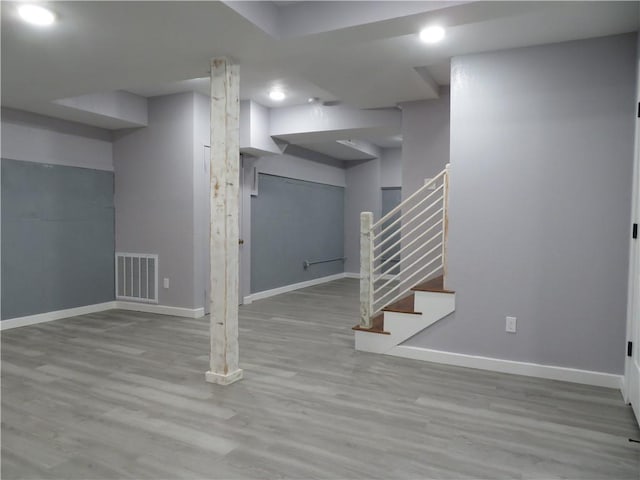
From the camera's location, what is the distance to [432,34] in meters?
2.97

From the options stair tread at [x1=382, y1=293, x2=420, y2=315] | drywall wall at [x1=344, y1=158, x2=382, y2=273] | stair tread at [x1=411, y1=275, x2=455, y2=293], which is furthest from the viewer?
drywall wall at [x1=344, y1=158, x2=382, y2=273]

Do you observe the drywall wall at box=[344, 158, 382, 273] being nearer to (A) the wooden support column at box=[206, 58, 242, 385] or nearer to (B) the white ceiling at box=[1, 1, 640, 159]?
(B) the white ceiling at box=[1, 1, 640, 159]

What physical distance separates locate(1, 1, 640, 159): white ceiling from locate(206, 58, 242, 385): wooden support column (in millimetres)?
283

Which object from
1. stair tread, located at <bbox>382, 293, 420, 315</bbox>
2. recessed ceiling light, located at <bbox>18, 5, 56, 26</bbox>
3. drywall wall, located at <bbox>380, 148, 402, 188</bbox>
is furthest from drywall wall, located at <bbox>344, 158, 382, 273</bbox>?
recessed ceiling light, located at <bbox>18, 5, 56, 26</bbox>

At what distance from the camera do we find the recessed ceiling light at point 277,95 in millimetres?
5094

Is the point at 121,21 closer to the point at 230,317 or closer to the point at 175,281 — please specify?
the point at 230,317

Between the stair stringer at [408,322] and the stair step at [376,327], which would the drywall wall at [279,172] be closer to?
the stair step at [376,327]

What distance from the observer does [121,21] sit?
2.71m

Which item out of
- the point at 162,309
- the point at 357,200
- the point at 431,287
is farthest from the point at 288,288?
the point at 431,287

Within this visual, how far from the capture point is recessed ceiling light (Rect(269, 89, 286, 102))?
5094 mm

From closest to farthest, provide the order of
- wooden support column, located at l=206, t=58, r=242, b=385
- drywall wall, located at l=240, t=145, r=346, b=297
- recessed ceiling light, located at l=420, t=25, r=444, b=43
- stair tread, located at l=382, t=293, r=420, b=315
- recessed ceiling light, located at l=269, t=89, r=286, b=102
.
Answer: recessed ceiling light, located at l=420, t=25, r=444, b=43, wooden support column, located at l=206, t=58, r=242, b=385, stair tread, located at l=382, t=293, r=420, b=315, recessed ceiling light, located at l=269, t=89, r=286, b=102, drywall wall, located at l=240, t=145, r=346, b=297

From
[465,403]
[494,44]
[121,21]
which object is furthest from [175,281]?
[494,44]

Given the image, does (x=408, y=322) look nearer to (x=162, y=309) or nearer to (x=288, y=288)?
(x=162, y=309)

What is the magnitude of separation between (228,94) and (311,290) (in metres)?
4.95
